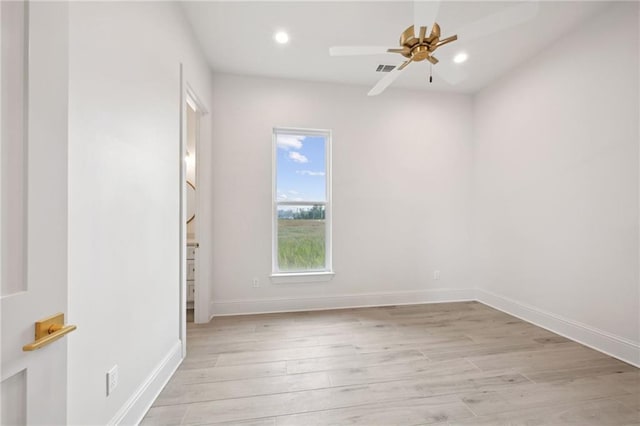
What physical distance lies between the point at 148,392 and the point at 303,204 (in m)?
2.35

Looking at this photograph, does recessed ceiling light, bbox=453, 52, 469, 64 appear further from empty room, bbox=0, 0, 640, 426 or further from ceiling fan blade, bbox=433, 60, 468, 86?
ceiling fan blade, bbox=433, 60, 468, 86

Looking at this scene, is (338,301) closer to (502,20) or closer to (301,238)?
(301,238)

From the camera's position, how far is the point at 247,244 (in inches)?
128

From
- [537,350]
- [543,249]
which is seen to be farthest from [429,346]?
[543,249]

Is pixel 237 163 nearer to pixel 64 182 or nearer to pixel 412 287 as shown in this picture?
pixel 64 182

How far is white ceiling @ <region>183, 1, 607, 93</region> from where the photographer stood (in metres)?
2.22

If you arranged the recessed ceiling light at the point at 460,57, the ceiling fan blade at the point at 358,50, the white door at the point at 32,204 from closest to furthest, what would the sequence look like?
the white door at the point at 32,204, the ceiling fan blade at the point at 358,50, the recessed ceiling light at the point at 460,57

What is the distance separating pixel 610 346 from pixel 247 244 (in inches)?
141

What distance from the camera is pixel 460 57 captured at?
293cm

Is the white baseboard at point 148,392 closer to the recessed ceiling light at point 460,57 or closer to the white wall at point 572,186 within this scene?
the white wall at point 572,186

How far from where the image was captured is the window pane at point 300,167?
11.2 feet

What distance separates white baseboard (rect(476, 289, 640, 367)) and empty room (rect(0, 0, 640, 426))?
0.02m

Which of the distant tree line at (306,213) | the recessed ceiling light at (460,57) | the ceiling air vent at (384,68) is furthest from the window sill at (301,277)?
the recessed ceiling light at (460,57)

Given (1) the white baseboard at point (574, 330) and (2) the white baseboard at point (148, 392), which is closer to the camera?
(2) the white baseboard at point (148, 392)
